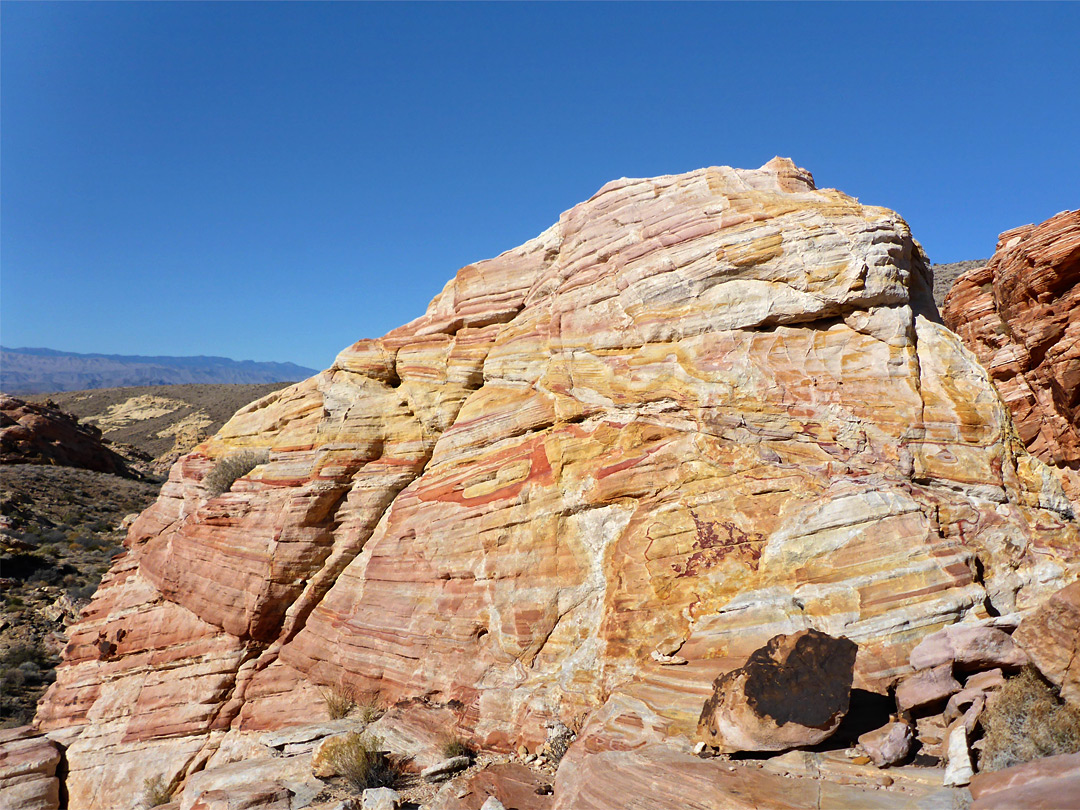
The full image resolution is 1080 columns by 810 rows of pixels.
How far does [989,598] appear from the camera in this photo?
829 cm

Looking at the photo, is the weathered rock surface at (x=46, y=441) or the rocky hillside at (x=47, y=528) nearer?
the rocky hillside at (x=47, y=528)

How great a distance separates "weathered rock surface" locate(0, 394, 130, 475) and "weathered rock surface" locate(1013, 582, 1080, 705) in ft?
168

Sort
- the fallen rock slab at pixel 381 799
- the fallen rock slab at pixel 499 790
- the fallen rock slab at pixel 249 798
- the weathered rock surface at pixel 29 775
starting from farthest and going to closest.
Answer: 1. the weathered rock surface at pixel 29 775
2. the fallen rock slab at pixel 249 798
3. the fallen rock slab at pixel 381 799
4. the fallen rock slab at pixel 499 790

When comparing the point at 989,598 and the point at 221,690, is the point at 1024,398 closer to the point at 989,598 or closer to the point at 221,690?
the point at 989,598

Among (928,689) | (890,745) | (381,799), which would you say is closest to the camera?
(890,745)

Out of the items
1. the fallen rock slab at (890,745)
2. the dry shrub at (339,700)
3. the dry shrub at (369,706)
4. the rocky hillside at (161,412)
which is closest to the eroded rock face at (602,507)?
the dry shrub at (369,706)

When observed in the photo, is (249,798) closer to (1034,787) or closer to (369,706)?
(369,706)

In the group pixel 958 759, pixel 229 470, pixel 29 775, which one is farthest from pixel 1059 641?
pixel 29 775

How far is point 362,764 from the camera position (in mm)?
9562

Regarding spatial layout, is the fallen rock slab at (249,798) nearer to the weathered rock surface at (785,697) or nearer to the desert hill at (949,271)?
the weathered rock surface at (785,697)

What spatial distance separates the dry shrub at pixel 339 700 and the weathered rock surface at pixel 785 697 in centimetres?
734

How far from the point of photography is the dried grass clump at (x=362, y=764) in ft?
31.3

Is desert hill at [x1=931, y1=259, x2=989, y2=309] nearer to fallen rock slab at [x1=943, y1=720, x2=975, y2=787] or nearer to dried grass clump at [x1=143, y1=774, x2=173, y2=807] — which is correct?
fallen rock slab at [x1=943, y1=720, x2=975, y2=787]

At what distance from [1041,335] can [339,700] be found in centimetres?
1817
